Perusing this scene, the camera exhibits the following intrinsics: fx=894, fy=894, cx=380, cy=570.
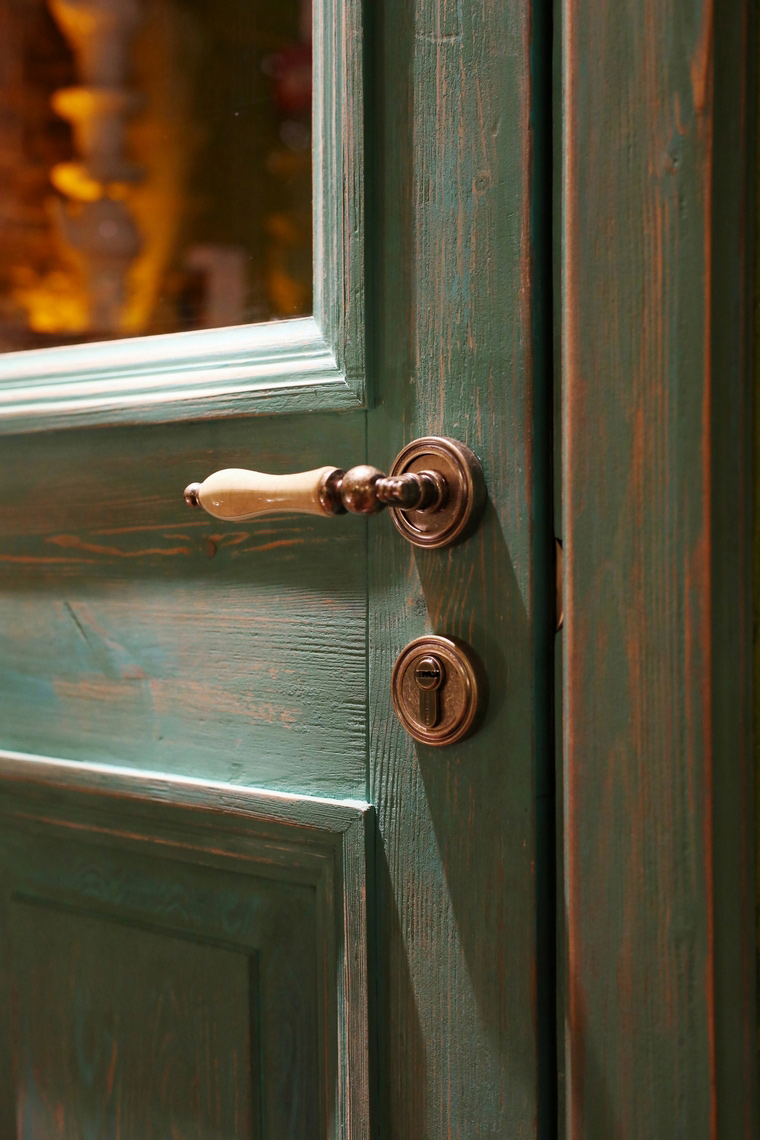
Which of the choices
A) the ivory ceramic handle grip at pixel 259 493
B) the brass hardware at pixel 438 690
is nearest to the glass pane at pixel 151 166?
the ivory ceramic handle grip at pixel 259 493

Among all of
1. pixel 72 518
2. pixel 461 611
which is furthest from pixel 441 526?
pixel 72 518

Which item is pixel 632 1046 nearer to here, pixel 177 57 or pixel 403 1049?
pixel 403 1049

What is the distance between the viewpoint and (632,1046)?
0.41m

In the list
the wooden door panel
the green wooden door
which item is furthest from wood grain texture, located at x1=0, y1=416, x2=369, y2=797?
the wooden door panel

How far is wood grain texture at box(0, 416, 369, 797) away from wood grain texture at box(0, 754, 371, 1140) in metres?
0.03

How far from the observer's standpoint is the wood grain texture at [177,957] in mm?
511

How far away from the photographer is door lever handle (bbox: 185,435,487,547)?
0.45 m

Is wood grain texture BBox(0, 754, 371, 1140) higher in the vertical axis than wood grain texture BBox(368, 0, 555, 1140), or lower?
lower

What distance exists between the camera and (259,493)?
481 mm

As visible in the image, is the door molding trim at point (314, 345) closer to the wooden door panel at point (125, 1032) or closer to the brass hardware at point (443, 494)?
the brass hardware at point (443, 494)

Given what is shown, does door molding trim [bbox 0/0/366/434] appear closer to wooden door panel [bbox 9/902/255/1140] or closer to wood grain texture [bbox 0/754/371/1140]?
wood grain texture [bbox 0/754/371/1140]

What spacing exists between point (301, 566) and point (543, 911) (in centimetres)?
23

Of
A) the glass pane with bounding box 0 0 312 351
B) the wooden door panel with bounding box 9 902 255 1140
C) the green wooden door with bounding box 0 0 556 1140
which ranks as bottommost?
the wooden door panel with bounding box 9 902 255 1140

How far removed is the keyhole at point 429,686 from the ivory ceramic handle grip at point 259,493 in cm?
10
